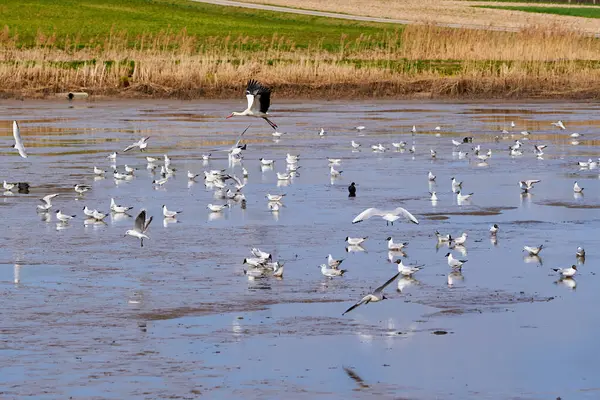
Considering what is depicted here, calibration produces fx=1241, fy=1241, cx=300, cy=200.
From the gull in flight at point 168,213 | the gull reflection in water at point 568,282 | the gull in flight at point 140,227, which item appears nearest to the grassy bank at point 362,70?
the gull in flight at point 168,213

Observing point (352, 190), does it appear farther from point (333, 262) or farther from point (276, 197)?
point (333, 262)

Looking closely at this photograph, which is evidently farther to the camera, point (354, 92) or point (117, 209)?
point (354, 92)

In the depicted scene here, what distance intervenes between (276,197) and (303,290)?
573 cm

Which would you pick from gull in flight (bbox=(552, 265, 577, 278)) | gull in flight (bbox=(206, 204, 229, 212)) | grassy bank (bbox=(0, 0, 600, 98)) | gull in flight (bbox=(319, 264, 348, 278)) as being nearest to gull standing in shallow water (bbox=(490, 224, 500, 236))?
gull in flight (bbox=(552, 265, 577, 278))

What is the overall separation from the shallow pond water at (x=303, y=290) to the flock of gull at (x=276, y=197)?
0.16 meters

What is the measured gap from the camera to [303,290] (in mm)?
12883

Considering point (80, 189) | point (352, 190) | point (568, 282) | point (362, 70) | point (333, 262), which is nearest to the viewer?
point (568, 282)

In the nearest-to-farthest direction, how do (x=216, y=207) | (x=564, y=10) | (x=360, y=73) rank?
(x=216, y=207)
(x=360, y=73)
(x=564, y=10)

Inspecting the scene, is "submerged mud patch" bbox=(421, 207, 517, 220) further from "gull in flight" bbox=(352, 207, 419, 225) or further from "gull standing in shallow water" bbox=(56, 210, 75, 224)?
"gull standing in shallow water" bbox=(56, 210, 75, 224)

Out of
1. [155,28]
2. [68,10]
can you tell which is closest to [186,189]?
[155,28]

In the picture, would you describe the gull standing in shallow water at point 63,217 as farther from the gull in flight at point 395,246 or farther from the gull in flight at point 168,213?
the gull in flight at point 395,246

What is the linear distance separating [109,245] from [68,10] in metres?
66.0

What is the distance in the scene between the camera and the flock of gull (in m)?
13.6

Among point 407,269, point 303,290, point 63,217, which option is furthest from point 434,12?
point 303,290
